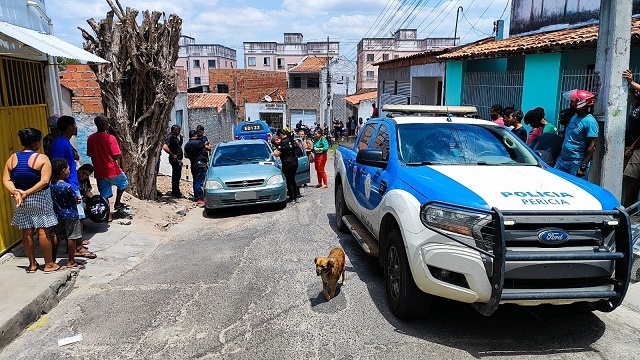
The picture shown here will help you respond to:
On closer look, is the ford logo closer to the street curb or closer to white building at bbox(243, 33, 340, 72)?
the street curb

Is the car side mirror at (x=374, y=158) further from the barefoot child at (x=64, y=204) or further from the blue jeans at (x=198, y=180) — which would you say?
the blue jeans at (x=198, y=180)

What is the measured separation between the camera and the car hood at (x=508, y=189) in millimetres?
3502

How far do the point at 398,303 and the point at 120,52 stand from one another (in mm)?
8207

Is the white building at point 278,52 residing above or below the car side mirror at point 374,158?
above

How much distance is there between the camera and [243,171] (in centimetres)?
970

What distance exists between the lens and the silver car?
9.27 m

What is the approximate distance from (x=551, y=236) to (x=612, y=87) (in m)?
3.23

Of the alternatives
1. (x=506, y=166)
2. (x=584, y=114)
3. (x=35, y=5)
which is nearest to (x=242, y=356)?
(x=506, y=166)

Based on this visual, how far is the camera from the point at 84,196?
7031 mm

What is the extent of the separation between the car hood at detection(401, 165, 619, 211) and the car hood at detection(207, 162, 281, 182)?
5.50 meters

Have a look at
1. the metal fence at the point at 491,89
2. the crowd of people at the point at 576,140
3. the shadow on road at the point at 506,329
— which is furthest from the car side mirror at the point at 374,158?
the metal fence at the point at 491,89

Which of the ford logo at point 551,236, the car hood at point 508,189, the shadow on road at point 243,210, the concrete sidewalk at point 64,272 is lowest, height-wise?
the shadow on road at point 243,210

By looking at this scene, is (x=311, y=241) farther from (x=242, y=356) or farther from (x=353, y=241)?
(x=242, y=356)

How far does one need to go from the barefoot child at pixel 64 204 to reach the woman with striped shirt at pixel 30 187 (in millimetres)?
138
